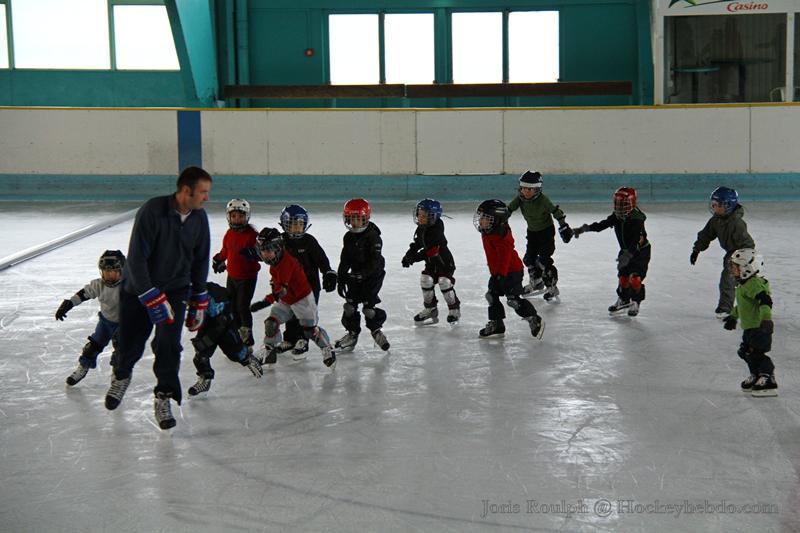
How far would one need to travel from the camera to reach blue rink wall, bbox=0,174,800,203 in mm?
18531

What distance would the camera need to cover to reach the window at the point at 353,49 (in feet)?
78.9

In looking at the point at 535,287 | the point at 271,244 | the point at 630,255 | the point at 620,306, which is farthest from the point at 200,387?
the point at 535,287

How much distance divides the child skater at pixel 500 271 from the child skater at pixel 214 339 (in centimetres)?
225

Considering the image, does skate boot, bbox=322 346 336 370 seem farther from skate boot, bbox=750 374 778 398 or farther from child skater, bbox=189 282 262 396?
skate boot, bbox=750 374 778 398

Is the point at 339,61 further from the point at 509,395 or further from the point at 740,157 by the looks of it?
the point at 509,395

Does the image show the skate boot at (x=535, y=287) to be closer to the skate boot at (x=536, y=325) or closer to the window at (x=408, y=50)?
the skate boot at (x=536, y=325)

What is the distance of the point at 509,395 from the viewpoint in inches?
251

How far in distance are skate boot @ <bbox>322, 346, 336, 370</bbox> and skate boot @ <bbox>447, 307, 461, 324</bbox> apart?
1.72m

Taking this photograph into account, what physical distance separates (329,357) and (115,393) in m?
1.56

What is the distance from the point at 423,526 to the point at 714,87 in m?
18.5

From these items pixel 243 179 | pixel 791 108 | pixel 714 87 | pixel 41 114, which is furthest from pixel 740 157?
pixel 41 114

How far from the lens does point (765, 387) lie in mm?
6215

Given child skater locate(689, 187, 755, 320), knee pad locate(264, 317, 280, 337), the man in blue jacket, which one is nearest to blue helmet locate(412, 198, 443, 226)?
knee pad locate(264, 317, 280, 337)

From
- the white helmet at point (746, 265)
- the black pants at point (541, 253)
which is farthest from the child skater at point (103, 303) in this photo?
the black pants at point (541, 253)
